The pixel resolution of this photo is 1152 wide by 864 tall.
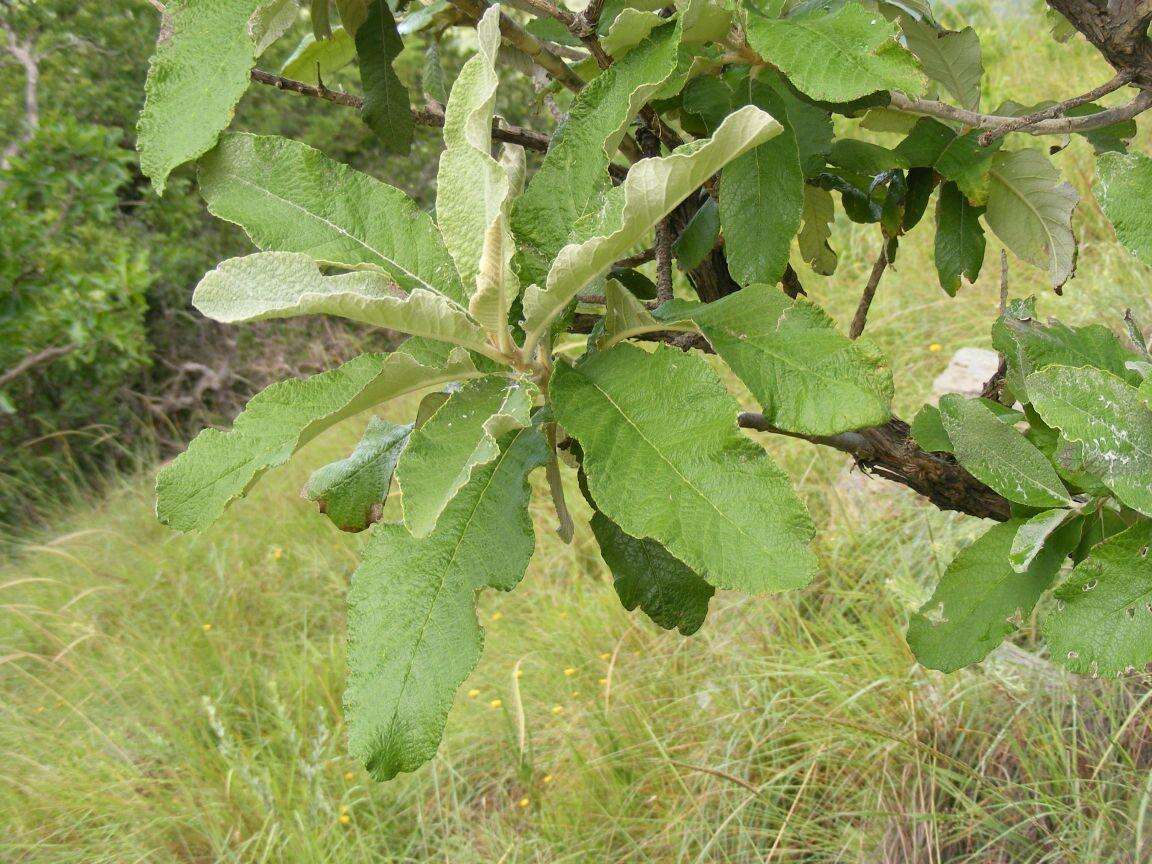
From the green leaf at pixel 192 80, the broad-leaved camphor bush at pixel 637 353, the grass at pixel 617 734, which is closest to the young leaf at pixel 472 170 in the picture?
the broad-leaved camphor bush at pixel 637 353

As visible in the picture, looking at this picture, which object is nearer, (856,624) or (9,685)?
(856,624)

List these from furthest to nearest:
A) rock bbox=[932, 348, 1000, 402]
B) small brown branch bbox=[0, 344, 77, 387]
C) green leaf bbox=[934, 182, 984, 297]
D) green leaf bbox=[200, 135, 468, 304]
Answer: small brown branch bbox=[0, 344, 77, 387]
rock bbox=[932, 348, 1000, 402]
green leaf bbox=[934, 182, 984, 297]
green leaf bbox=[200, 135, 468, 304]

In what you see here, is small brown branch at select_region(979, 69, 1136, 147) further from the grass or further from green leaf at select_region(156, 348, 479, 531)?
the grass

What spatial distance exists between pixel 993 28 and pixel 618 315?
531cm

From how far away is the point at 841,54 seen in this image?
515 millimetres

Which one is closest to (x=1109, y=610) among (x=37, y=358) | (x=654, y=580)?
(x=654, y=580)

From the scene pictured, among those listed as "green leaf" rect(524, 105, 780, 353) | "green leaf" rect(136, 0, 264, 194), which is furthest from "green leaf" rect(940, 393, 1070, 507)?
"green leaf" rect(136, 0, 264, 194)

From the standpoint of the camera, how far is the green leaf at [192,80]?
0.50 metres

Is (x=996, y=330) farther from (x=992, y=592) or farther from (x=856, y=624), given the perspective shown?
(x=856, y=624)

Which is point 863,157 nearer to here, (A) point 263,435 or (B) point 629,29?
(B) point 629,29

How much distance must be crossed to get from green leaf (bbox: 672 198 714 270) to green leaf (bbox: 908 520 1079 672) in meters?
0.27

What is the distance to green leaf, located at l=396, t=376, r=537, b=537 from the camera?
45 centimetres

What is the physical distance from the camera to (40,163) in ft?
9.86

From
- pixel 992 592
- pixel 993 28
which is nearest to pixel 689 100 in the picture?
pixel 992 592
